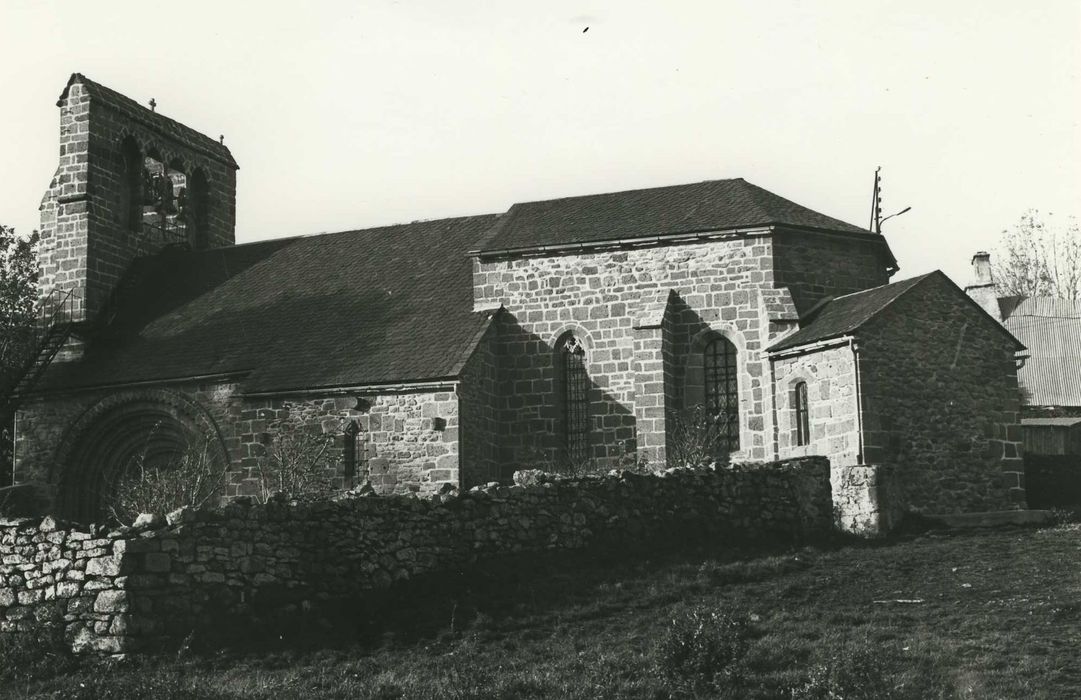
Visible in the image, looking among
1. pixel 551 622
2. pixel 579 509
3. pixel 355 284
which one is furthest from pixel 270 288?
pixel 551 622

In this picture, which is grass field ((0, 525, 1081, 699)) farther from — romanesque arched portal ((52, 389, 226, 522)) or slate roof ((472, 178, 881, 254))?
romanesque arched portal ((52, 389, 226, 522))

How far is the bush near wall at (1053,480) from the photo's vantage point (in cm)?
2838

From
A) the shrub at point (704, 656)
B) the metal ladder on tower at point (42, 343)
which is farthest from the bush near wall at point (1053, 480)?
the metal ladder on tower at point (42, 343)

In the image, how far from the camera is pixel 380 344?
31656 mm

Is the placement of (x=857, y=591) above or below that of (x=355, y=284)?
below

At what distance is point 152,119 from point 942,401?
23667 millimetres

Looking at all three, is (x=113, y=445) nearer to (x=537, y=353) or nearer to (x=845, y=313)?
(x=537, y=353)

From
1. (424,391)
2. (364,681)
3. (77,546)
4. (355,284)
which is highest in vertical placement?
(355,284)

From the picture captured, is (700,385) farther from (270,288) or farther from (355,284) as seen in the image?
(270,288)

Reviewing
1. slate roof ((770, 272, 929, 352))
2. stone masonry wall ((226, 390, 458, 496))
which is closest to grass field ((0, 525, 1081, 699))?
slate roof ((770, 272, 929, 352))

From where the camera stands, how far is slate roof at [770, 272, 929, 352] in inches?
1053

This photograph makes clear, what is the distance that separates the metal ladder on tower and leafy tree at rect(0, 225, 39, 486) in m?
0.23

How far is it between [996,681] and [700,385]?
1581cm

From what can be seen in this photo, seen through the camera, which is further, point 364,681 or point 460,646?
point 460,646
